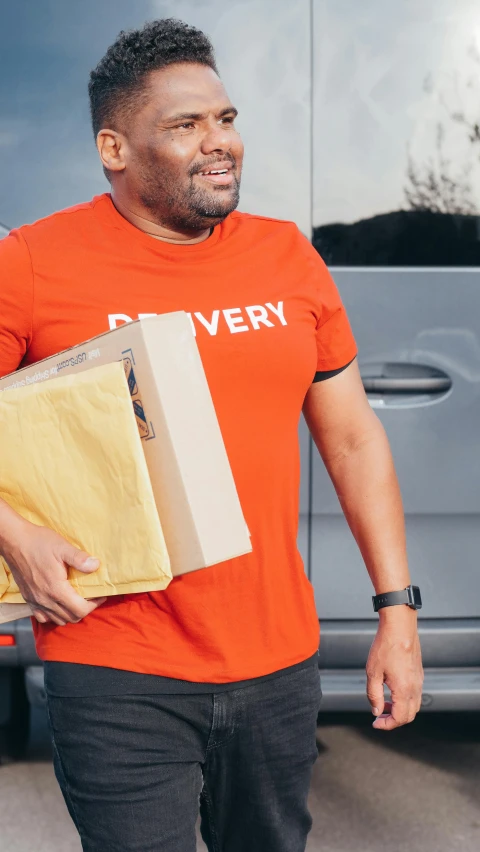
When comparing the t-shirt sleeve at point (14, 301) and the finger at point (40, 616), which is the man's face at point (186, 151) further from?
the finger at point (40, 616)

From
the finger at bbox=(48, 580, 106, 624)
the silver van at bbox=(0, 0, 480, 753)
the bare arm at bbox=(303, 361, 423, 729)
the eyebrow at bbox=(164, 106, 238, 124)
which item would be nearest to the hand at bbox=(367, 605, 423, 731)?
the bare arm at bbox=(303, 361, 423, 729)

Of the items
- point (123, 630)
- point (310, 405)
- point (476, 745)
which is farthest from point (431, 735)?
point (123, 630)

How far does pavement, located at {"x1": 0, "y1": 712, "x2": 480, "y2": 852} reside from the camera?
3.21 m

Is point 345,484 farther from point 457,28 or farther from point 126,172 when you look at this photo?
point 457,28

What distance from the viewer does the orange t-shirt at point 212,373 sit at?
1.83m

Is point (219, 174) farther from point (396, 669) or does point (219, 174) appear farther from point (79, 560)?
point (396, 669)

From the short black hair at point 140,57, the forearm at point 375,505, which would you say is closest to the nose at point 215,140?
the short black hair at point 140,57

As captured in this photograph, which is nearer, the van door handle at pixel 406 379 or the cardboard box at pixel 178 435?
the cardboard box at pixel 178 435

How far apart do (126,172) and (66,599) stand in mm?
765

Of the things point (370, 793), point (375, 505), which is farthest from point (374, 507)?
point (370, 793)

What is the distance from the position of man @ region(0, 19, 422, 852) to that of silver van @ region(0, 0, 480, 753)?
98 centimetres

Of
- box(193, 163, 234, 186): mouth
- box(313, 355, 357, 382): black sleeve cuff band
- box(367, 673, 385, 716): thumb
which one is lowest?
box(367, 673, 385, 716): thumb

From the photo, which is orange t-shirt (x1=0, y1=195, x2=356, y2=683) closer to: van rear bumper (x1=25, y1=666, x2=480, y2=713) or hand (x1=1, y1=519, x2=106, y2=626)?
→ hand (x1=1, y1=519, x2=106, y2=626)

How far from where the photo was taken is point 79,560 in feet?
5.49
